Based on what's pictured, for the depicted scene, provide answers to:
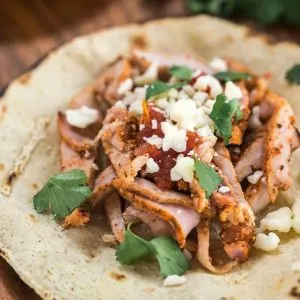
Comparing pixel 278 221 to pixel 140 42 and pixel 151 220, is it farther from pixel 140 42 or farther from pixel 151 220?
pixel 140 42

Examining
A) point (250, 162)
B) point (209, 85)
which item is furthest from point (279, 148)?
point (209, 85)

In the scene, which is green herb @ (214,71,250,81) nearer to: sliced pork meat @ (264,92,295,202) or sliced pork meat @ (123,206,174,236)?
sliced pork meat @ (264,92,295,202)

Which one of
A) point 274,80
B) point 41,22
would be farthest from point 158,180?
point 41,22

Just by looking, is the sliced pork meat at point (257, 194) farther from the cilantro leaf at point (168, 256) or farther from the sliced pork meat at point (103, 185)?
the sliced pork meat at point (103, 185)

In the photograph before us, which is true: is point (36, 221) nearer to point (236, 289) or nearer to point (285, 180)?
point (236, 289)

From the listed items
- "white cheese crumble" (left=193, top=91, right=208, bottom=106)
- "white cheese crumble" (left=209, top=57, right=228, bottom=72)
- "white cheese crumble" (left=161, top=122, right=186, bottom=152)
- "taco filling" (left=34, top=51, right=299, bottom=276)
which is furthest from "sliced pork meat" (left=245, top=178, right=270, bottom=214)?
"white cheese crumble" (left=209, top=57, right=228, bottom=72)

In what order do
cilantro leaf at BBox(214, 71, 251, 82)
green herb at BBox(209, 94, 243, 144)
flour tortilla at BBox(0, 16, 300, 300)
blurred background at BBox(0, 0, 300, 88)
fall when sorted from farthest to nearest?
blurred background at BBox(0, 0, 300, 88) → cilantro leaf at BBox(214, 71, 251, 82) → green herb at BBox(209, 94, 243, 144) → flour tortilla at BBox(0, 16, 300, 300)

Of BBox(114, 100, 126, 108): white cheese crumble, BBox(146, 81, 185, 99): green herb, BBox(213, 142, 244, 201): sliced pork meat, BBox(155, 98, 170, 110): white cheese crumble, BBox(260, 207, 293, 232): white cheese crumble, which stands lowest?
BBox(260, 207, 293, 232): white cheese crumble
